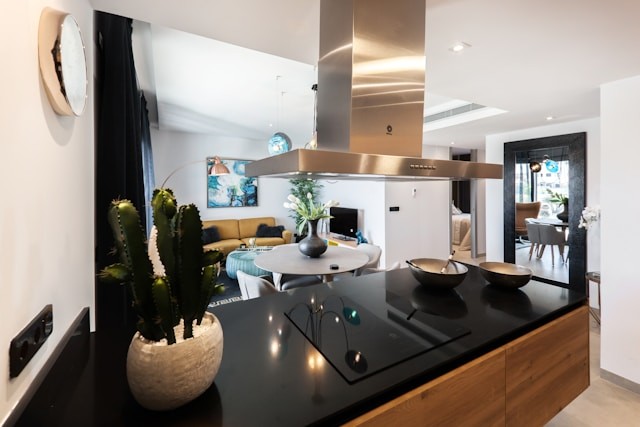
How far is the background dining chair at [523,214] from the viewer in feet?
12.6

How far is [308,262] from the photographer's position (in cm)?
281

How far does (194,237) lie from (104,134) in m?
1.25

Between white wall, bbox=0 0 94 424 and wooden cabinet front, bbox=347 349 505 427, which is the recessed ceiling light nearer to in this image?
wooden cabinet front, bbox=347 349 505 427

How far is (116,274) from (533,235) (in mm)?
4647

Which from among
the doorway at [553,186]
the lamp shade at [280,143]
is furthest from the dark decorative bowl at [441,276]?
the doorway at [553,186]

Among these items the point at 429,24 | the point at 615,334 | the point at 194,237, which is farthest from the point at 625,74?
the point at 194,237

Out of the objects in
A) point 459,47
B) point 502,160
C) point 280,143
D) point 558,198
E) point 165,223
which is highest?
point 459,47

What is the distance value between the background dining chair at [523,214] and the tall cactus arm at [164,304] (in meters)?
4.48

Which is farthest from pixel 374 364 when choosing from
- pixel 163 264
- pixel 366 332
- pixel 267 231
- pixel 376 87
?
pixel 267 231

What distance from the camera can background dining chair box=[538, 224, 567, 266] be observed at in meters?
3.61

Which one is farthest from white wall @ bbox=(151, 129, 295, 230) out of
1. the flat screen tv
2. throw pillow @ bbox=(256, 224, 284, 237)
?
the flat screen tv

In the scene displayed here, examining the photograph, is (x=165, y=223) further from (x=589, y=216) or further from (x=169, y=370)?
(x=589, y=216)

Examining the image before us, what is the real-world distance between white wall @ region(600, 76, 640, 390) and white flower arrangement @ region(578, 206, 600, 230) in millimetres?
1069

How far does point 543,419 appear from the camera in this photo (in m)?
1.32
